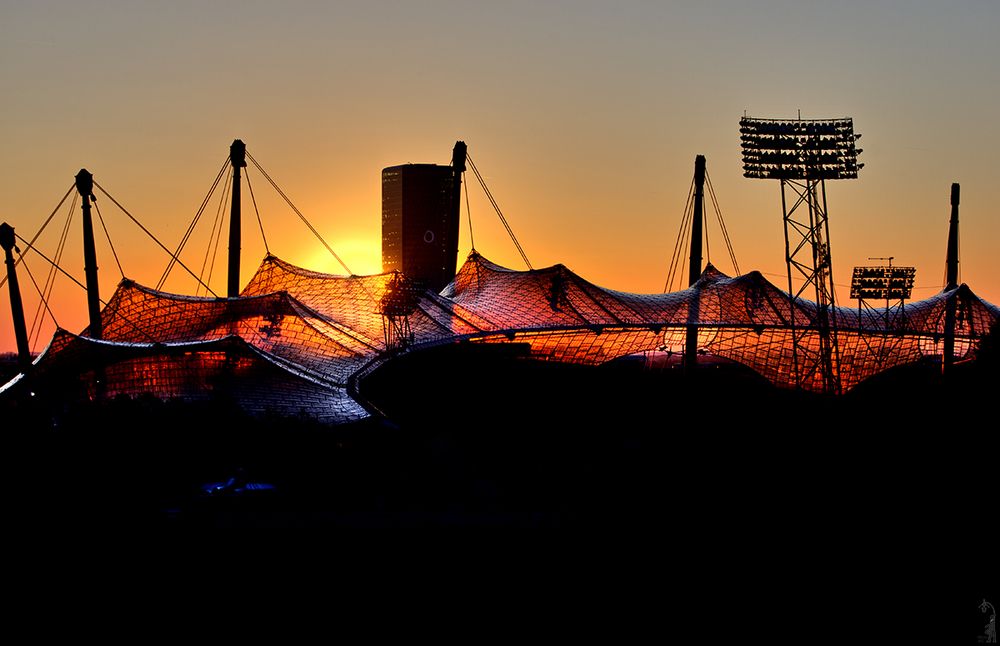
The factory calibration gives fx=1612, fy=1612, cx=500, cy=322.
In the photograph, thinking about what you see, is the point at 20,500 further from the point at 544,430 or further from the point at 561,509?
the point at 544,430

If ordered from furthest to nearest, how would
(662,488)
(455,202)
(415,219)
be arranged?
(415,219) → (455,202) → (662,488)

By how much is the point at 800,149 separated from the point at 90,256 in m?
32.2

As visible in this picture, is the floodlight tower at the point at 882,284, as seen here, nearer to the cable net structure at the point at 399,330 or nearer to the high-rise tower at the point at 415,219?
the cable net structure at the point at 399,330

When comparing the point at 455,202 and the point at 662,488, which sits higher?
the point at 455,202

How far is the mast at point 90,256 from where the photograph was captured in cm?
7250

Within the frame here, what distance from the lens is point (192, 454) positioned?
55281mm

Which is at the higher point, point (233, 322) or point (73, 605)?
point (233, 322)

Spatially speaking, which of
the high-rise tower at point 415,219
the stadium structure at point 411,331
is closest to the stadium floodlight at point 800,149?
the stadium structure at point 411,331

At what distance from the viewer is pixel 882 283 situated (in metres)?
81.1

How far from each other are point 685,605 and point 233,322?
1451 inches

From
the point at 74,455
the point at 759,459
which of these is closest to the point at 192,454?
the point at 74,455

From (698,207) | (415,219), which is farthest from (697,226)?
(415,219)

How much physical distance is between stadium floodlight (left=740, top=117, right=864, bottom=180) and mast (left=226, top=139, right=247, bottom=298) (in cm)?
2746

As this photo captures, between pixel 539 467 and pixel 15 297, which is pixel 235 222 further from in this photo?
pixel 539 467
